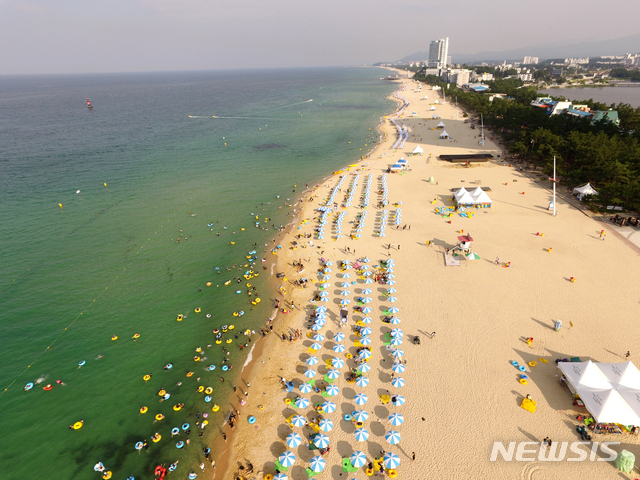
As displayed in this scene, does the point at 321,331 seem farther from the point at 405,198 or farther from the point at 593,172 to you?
the point at 593,172

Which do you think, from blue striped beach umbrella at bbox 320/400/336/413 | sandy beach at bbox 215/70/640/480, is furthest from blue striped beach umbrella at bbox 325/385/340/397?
blue striped beach umbrella at bbox 320/400/336/413

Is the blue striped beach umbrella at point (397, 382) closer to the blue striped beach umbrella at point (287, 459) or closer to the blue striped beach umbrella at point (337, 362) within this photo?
the blue striped beach umbrella at point (337, 362)

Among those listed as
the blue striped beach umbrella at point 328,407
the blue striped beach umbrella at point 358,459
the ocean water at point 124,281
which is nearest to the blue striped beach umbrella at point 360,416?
the blue striped beach umbrella at point 328,407

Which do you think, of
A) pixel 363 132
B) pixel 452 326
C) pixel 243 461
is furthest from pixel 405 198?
pixel 363 132

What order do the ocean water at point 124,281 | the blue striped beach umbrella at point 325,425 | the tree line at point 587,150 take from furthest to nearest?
the tree line at point 587,150 < the ocean water at point 124,281 < the blue striped beach umbrella at point 325,425

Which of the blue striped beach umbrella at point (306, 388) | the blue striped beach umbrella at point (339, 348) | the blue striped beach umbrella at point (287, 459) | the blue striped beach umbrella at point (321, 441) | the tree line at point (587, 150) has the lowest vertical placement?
the blue striped beach umbrella at point (287, 459)

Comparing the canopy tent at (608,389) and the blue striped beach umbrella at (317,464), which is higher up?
the canopy tent at (608,389)
